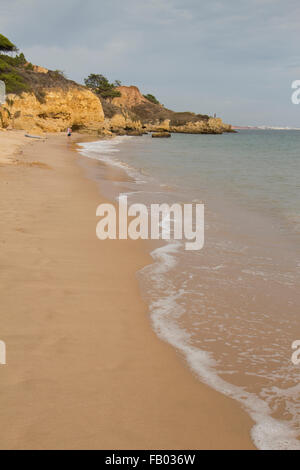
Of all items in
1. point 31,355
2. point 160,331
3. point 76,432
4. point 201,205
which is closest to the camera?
point 76,432

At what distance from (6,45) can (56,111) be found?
12535mm

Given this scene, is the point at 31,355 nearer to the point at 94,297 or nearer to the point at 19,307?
the point at 19,307

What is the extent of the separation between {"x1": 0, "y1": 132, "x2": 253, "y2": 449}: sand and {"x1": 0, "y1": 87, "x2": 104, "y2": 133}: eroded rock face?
32.0 m

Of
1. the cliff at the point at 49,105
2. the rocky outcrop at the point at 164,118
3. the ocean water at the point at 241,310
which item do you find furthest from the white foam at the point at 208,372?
the rocky outcrop at the point at 164,118

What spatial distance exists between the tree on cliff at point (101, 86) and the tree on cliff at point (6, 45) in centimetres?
4213

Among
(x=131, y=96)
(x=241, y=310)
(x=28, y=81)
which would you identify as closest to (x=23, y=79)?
(x=28, y=81)

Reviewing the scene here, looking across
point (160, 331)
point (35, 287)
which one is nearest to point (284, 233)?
point (160, 331)

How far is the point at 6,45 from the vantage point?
46.9 m

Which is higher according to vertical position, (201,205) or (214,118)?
(214,118)

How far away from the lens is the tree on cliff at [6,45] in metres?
46.2

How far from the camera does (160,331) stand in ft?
10.5

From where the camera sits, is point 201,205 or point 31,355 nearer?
point 31,355

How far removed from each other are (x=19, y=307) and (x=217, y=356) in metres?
1.86
